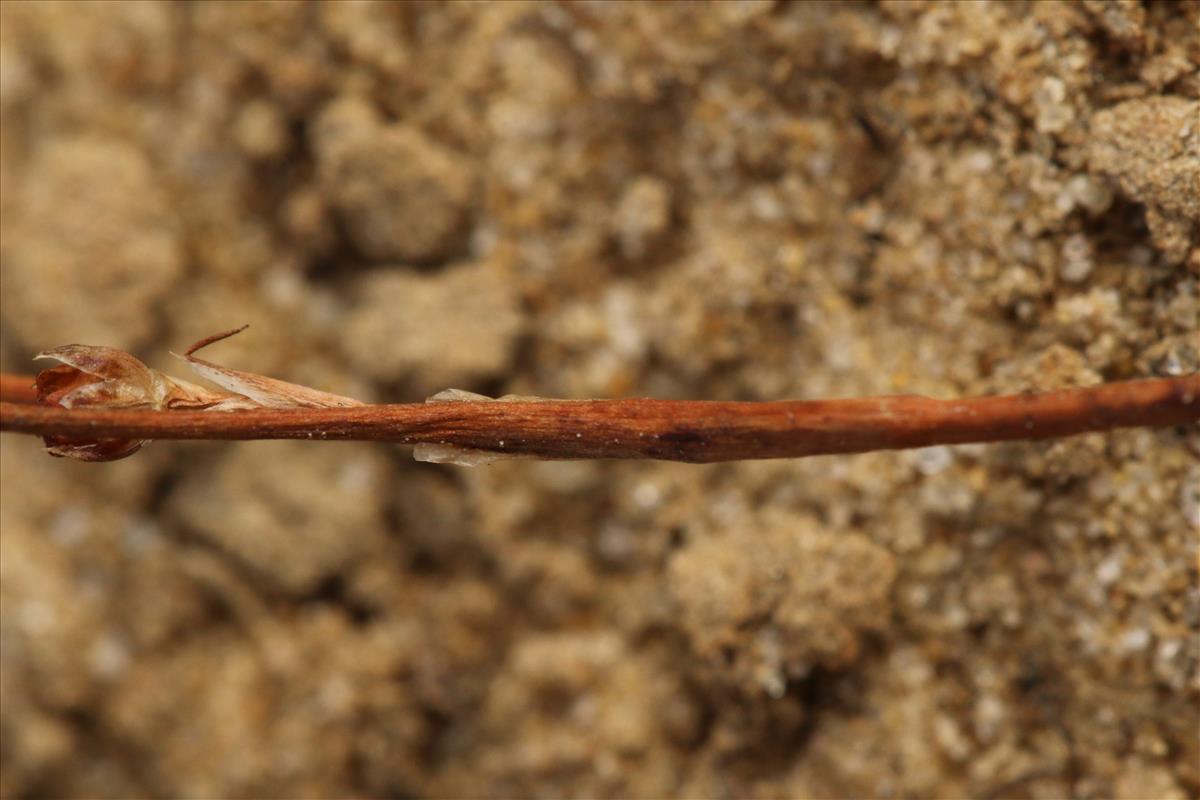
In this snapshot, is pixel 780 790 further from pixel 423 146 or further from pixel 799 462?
pixel 423 146

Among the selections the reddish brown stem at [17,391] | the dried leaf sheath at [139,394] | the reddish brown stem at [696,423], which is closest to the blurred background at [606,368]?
the reddish brown stem at [696,423]

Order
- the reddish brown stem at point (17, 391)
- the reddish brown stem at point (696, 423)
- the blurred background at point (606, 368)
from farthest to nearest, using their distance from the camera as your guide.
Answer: the blurred background at point (606, 368) < the reddish brown stem at point (17, 391) < the reddish brown stem at point (696, 423)

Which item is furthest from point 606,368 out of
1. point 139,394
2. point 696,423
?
point 139,394

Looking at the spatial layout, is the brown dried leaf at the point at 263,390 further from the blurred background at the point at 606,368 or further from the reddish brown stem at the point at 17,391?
the blurred background at the point at 606,368

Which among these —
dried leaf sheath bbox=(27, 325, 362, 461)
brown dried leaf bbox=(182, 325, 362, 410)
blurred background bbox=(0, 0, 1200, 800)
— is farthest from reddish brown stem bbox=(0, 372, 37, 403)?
blurred background bbox=(0, 0, 1200, 800)

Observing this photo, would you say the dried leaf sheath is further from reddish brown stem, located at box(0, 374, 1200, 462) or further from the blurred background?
the blurred background

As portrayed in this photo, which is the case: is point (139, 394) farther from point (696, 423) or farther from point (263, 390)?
point (696, 423)
